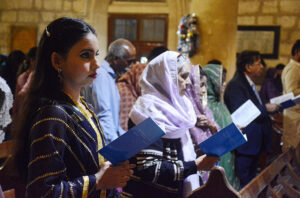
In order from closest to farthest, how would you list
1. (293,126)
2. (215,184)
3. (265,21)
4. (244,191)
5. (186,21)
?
(215,184), (244,191), (293,126), (186,21), (265,21)

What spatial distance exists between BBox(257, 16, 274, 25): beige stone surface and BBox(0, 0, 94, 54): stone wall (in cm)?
357

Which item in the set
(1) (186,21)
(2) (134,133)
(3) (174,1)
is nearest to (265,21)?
(3) (174,1)

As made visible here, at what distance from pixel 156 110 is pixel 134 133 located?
2.44ft

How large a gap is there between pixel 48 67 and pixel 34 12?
26.3ft

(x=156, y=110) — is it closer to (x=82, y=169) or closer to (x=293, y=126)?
(x=82, y=169)

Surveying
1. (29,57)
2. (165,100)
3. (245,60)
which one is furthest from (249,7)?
(165,100)

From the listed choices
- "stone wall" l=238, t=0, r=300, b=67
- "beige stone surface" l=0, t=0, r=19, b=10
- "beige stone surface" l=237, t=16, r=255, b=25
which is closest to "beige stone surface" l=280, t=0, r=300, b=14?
"stone wall" l=238, t=0, r=300, b=67

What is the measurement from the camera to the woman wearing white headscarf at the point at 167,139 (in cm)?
189

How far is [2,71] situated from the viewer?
495cm

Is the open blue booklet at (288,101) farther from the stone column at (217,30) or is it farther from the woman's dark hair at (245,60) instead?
the stone column at (217,30)

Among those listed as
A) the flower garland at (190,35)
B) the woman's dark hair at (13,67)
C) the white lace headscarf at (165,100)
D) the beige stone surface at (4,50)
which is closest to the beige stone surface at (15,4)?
Result: the beige stone surface at (4,50)

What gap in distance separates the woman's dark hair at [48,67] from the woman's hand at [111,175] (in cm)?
24

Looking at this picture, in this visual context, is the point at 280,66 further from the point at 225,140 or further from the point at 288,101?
the point at 225,140

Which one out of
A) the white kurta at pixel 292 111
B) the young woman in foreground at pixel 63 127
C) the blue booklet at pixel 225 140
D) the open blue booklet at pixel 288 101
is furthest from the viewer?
the white kurta at pixel 292 111
